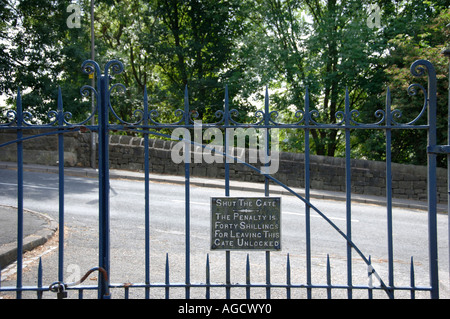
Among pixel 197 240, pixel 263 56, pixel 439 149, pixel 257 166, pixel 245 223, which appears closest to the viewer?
pixel 439 149

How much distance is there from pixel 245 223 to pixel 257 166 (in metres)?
11.0

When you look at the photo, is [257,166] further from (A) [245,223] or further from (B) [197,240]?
(A) [245,223]

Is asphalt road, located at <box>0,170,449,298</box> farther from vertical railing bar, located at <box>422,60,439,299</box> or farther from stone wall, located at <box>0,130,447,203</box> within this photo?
stone wall, located at <box>0,130,447,203</box>

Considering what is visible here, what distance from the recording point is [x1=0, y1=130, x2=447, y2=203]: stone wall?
1373cm

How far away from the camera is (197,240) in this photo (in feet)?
22.5

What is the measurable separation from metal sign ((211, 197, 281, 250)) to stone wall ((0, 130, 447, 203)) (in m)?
10.8

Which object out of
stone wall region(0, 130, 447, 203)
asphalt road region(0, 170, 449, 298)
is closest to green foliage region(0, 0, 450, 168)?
stone wall region(0, 130, 447, 203)

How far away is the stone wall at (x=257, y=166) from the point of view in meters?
13.7

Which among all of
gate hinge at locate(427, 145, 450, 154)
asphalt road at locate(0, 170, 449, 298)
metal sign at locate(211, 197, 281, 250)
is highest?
gate hinge at locate(427, 145, 450, 154)

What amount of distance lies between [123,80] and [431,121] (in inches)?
973

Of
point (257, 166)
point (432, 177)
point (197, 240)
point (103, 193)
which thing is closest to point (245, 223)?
point (103, 193)
